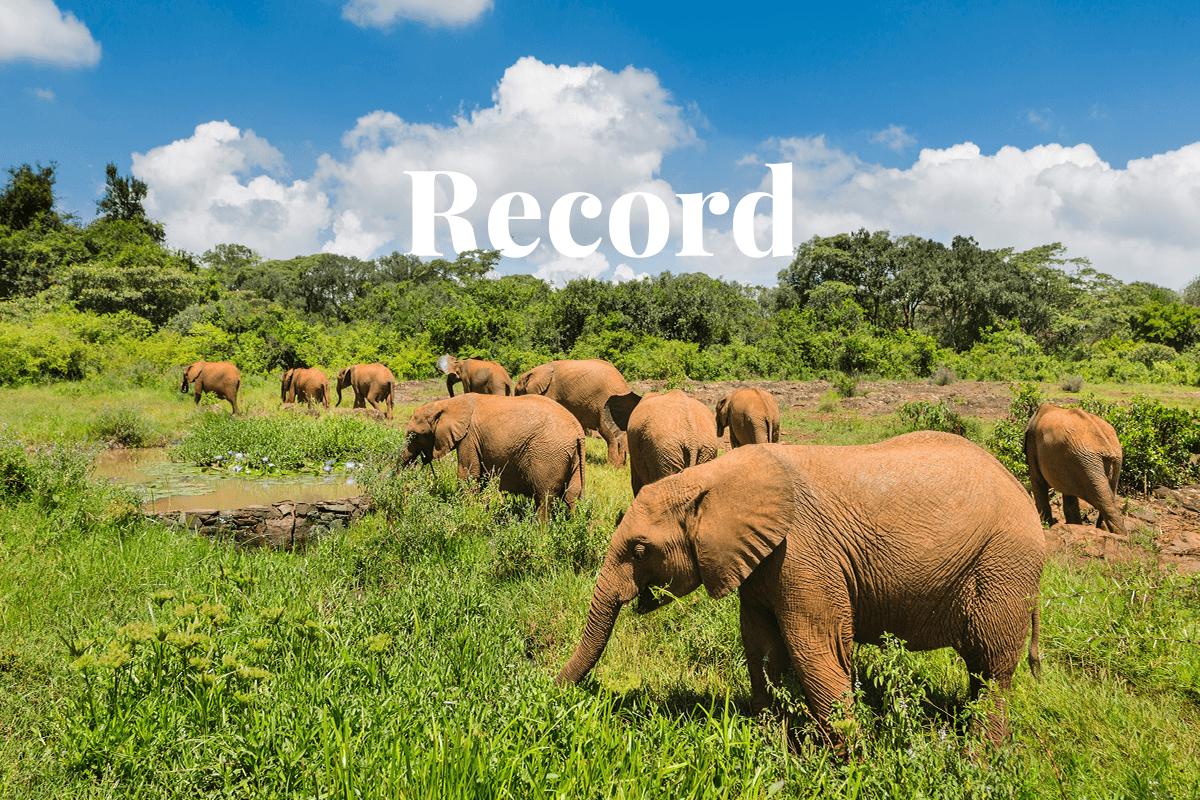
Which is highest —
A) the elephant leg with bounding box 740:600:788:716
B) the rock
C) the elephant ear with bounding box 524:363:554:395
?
the elephant ear with bounding box 524:363:554:395

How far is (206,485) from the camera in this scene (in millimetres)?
9828

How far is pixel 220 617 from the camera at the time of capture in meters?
3.17

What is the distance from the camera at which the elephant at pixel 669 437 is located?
7402 mm

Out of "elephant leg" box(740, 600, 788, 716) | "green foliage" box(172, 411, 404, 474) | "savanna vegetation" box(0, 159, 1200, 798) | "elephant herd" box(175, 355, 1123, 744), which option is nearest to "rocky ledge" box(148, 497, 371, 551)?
"savanna vegetation" box(0, 159, 1200, 798)

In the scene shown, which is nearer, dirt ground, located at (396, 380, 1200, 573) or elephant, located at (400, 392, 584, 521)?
dirt ground, located at (396, 380, 1200, 573)

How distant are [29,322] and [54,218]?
18.5 m

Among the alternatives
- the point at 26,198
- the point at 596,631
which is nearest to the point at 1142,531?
the point at 596,631

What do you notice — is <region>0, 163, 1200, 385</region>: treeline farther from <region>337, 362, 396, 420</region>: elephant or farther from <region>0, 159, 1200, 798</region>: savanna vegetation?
<region>0, 159, 1200, 798</region>: savanna vegetation

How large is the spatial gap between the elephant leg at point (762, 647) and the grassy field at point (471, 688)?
0.18 metres

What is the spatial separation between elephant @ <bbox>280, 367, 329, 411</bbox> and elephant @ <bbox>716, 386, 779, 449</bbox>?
12893 mm

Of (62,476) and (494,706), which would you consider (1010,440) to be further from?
(62,476)

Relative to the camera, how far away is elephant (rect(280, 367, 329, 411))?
1888 cm

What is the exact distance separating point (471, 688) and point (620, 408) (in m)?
6.53

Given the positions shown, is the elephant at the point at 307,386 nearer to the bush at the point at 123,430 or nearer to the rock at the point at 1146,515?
the bush at the point at 123,430
